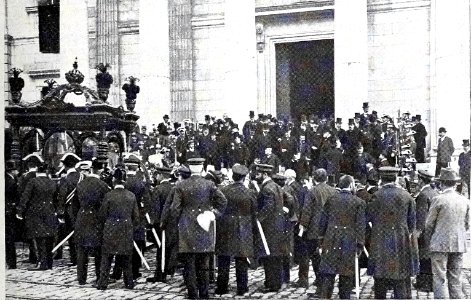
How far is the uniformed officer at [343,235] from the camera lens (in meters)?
7.56

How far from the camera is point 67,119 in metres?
11.8

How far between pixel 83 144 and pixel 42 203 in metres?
2.92

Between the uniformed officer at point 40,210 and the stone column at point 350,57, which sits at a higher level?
the stone column at point 350,57

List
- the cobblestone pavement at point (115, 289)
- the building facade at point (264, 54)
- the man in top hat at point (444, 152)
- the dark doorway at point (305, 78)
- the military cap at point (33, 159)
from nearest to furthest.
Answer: the cobblestone pavement at point (115, 289) → the military cap at point (33, 159) → the man in top hat at point (444, 152) → the building facade at point (264, 54) → the dark doorway at point (305, 78)

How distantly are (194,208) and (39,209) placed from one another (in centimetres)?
298

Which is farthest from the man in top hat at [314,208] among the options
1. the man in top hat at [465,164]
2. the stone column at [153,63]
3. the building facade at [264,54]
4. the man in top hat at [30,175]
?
the stone column at [153,63]

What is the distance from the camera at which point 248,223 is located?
8453mm

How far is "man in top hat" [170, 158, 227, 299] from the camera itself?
8008mm

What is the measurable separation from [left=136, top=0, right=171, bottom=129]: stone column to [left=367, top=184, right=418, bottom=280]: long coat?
1177 cm

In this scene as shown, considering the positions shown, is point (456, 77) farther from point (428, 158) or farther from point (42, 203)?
point (42, 203)

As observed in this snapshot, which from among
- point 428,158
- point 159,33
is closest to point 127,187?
point 428,158

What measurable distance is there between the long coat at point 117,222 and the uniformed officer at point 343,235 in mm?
2601

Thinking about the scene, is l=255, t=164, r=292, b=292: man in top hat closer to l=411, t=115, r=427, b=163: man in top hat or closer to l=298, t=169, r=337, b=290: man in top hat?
l=298, t=169, r=337, b=290: man in top hat

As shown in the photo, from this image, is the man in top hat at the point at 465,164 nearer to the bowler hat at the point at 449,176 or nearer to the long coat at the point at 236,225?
the bowler hat at the point at 449,176
